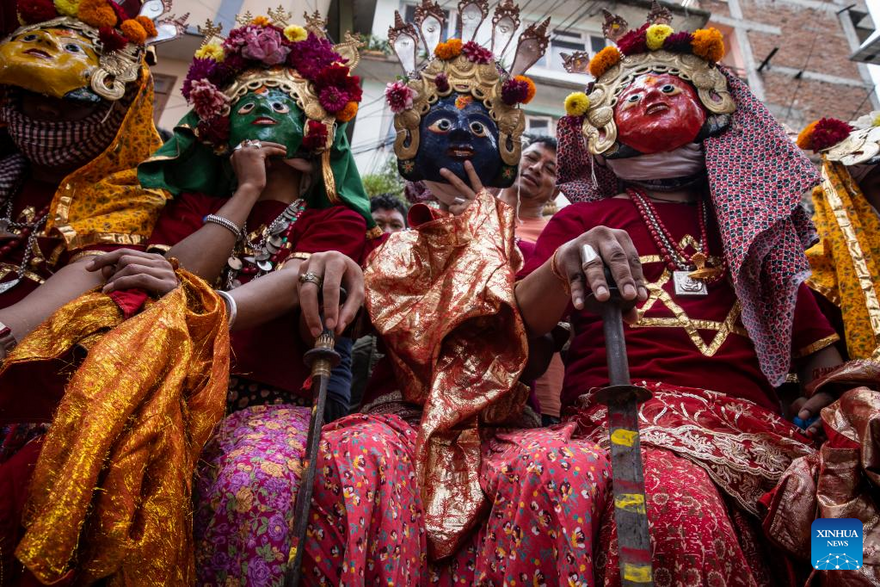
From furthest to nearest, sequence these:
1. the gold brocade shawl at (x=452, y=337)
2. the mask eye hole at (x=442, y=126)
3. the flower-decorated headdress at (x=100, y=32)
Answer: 1. the mask eye hole at (x=442, y=126)
2. the flower-decorated headdress at (x=100, y=32)
3. the gold brocade shawl at (x=452, y=337)

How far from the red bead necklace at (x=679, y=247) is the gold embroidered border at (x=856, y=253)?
53 cm

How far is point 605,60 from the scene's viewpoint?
10.5ft

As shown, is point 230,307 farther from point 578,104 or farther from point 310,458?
point 578,104

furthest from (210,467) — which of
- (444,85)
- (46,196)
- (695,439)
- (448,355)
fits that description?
(444,85)

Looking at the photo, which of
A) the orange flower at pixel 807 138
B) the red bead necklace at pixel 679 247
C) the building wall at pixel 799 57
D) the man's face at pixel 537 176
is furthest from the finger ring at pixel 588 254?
the building wall at pixel 799 57

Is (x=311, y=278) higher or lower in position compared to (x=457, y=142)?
lower

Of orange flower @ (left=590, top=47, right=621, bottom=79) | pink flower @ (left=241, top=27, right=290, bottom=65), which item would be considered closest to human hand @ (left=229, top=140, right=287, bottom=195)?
pink flower @ (left=241, top=27, right=290, bottom=65)

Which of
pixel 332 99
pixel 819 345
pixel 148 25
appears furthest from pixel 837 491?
pixel 148 25

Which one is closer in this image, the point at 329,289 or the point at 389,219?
the point at 329,289

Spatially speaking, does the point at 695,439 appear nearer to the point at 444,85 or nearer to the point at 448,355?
the point at 448,355

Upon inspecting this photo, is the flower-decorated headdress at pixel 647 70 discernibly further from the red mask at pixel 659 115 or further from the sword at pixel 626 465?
the sword at pixel 626 465

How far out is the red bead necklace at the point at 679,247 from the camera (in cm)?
265

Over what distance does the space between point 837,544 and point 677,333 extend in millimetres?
900

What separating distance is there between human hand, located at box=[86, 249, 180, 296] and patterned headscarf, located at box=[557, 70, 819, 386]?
195 centimetres
